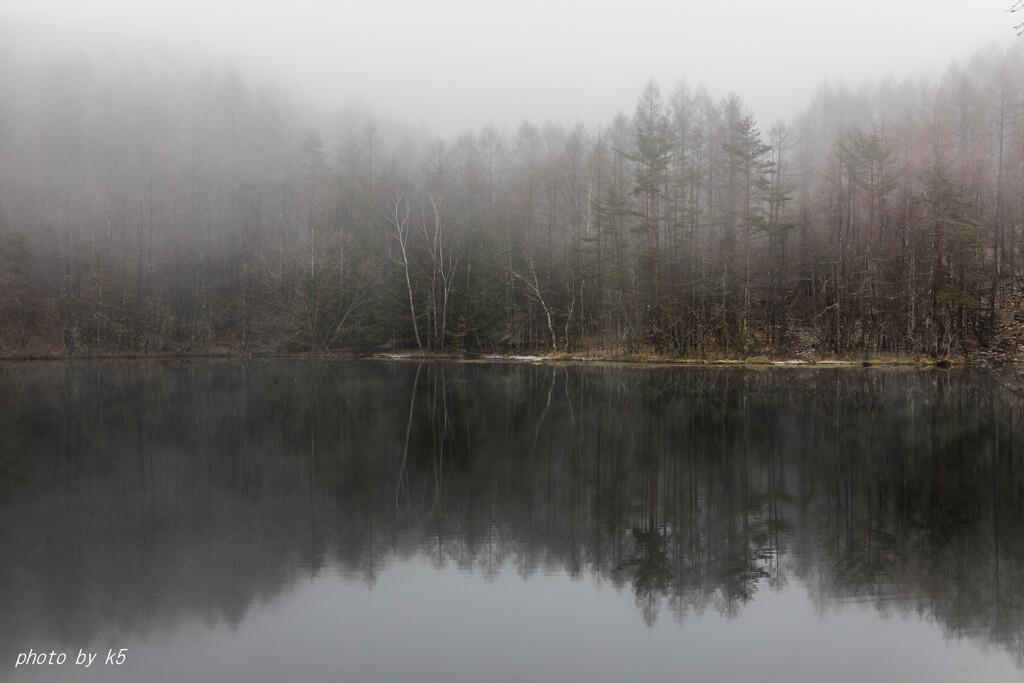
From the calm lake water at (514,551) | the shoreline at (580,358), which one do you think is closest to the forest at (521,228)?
the shoreline at (580,358)

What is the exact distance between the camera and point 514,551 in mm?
7328

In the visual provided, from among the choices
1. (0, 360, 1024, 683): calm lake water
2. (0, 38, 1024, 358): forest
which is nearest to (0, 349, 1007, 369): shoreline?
(0, 38, 1024, 358): forest

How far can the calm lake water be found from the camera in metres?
5.16

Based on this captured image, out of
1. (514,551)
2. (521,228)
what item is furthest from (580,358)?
(514,551)

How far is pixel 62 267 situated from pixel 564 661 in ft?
177

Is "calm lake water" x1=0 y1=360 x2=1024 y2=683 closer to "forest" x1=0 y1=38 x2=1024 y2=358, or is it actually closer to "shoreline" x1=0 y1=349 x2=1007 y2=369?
"shoreline" x1=0 y1=349 x2=1007 y2=369

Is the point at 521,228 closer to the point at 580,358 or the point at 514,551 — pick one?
the point at 580,358

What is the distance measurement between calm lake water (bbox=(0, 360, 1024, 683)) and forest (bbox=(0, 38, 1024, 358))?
2721 cm

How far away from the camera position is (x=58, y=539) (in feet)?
24.6

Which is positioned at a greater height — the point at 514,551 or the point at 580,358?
the point at 580,358

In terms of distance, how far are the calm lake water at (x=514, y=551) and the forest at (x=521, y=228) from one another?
89.3 ft

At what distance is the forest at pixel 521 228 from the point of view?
131ft

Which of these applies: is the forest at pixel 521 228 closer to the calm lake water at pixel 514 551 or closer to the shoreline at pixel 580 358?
the shoreline at pixel 580 358

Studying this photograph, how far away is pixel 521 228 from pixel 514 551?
153 ft
